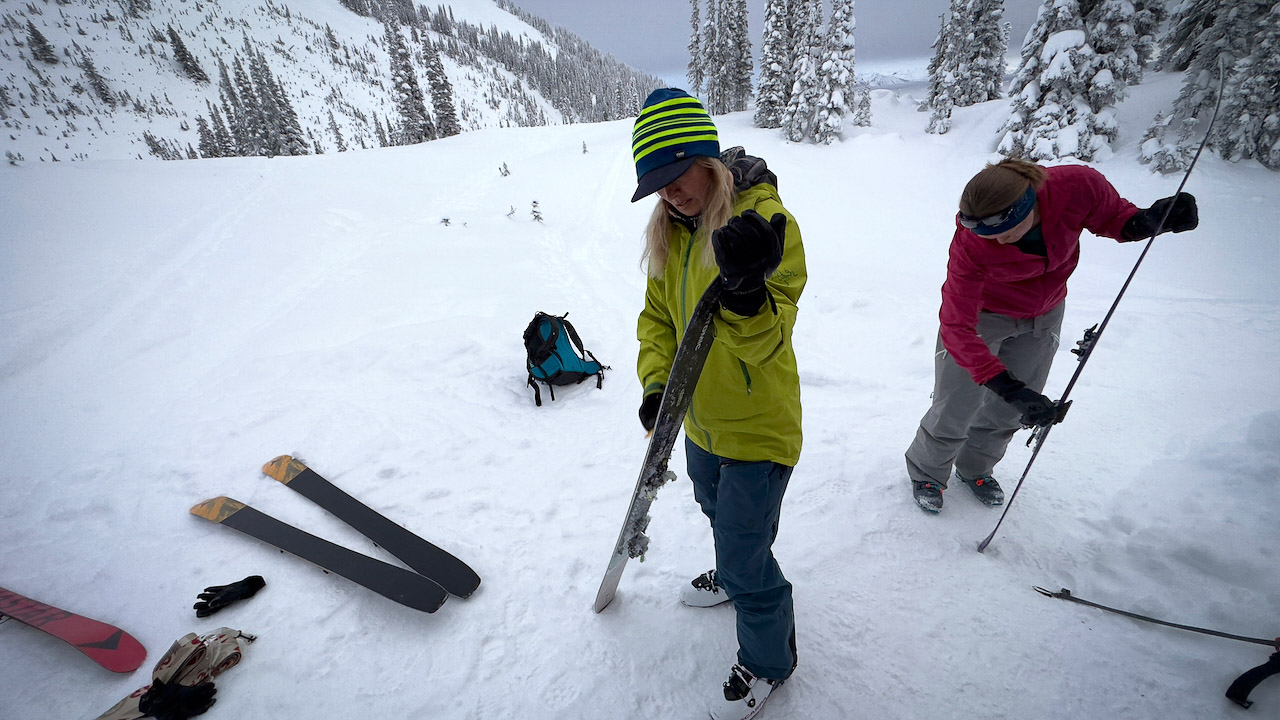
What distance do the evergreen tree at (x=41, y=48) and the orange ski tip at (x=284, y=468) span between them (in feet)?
380

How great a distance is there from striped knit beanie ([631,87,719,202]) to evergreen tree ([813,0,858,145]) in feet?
68.3

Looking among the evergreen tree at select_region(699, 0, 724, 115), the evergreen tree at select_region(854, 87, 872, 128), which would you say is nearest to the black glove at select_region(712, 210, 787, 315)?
the evergreen tree at select_region(854, 87, 872, 128)

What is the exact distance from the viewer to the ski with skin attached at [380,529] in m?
2.77

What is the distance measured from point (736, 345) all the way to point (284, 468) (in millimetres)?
3936

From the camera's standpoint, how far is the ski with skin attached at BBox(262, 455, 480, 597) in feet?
9.09

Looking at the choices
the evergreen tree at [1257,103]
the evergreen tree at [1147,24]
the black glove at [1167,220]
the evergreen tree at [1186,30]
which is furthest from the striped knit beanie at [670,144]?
the evergreen tree at [1147,24]

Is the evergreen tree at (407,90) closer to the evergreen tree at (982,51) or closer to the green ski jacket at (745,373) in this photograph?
the evergreen tree at (982,51)

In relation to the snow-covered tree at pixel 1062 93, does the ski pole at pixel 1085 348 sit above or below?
below

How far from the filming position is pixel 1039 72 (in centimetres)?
1169

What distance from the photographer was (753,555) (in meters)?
1.90

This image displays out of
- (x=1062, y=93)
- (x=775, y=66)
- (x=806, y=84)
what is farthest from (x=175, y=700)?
(x=775, y=66)

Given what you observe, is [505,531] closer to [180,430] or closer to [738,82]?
[180,430]

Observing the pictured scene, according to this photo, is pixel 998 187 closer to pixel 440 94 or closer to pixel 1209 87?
pixel 1209 87

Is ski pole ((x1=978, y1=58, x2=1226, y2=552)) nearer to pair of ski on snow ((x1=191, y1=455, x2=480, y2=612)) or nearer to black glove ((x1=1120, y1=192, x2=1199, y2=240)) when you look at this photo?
black glove ((x1=1120, y1=192, x2=1199, y2=240))
